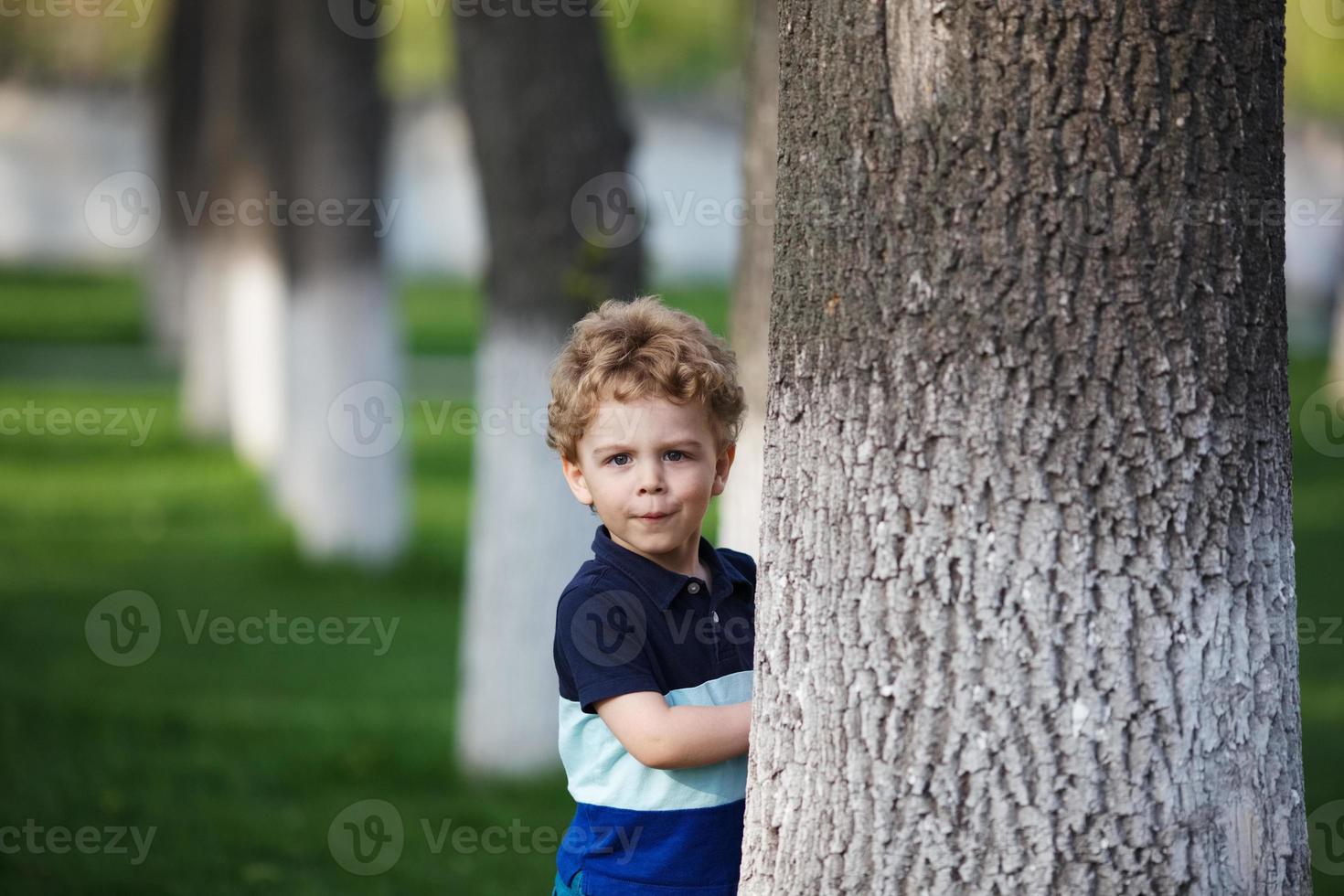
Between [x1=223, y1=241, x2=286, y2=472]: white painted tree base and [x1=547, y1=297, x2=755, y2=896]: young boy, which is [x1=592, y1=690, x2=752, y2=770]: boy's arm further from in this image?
[x1=223, y1=241, x2=286, y2=472]: white painted tree base

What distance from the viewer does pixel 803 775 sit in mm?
2102

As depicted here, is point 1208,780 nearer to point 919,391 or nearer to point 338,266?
point 919,391

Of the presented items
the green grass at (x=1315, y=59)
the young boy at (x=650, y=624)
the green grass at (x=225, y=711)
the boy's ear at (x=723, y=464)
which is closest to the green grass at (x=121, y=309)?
the green grass at (x=1315, y=59)

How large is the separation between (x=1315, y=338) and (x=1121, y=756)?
92.5ft

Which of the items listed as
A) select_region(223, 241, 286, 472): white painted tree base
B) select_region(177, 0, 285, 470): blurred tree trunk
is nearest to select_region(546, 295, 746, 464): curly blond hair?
select_region(177, 0, 285, 470): blurred tree trunk

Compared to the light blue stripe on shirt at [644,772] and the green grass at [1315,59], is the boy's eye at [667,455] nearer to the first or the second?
the light blue stripe on shirt at [644,772]

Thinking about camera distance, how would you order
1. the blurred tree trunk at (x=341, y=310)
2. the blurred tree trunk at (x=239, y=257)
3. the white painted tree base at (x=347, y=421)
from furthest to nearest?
the blurred tree trunk at (x=239, y=257) < the white painted tree base at (x=347, y=421) < the blurred tree trunk at (x=341, y=310)

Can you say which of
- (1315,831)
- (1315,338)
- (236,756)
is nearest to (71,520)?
(236,756)

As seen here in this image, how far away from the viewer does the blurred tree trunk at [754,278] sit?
165 inches

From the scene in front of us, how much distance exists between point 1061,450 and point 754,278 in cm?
258

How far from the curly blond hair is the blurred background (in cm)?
171

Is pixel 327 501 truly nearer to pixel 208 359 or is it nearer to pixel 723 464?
pixel 208 359

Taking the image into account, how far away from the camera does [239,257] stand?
13164 millimetres

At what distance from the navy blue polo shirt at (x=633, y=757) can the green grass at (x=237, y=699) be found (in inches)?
98.6
